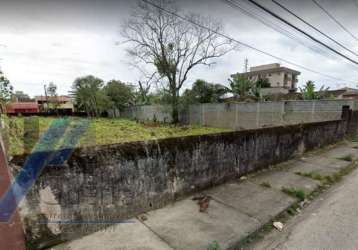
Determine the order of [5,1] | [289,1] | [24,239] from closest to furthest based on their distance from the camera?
[24,239] < [5,1] < [289,1]

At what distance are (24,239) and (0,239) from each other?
0.21 metres

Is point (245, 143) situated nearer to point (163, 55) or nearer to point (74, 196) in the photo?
point (74, 196)

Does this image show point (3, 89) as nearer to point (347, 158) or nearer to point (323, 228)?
point (323, 228)

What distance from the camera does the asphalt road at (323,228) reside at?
209cm

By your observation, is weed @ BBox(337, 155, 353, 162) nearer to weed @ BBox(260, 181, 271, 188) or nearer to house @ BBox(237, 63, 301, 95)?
weed @ BBox(260, 181, 271, 188)

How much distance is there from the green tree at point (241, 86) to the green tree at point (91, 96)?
57.4 ft

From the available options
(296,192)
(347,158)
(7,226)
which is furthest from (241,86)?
(7,226)

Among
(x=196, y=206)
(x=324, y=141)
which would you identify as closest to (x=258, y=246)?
(x=196, y=206)

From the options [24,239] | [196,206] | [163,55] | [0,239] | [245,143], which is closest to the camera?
[0,239]

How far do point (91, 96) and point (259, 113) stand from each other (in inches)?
903

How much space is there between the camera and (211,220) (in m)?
2.48

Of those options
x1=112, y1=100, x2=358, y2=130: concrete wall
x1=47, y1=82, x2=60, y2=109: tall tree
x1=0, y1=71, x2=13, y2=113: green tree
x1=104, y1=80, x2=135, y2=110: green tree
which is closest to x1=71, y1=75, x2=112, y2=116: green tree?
x1=104, y1=80, x2=135, y2=110: green tree

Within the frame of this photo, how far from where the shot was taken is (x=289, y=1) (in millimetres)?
4801

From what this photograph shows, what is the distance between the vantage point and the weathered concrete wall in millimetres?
1897
